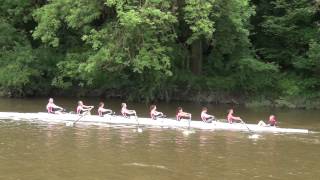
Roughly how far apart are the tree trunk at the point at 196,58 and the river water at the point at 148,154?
13283 millimetres

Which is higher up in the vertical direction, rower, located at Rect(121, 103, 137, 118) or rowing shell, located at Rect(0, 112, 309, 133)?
rower, located at Rect(121, 103, 137, 118)

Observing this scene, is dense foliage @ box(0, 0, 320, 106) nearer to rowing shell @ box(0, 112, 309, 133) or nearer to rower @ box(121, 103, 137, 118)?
rower @ box(121, 103, 137, 118)

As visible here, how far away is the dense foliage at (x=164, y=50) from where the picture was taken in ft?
116

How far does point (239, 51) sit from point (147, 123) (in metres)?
14.2

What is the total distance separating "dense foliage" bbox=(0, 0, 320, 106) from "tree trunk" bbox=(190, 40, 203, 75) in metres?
0.07

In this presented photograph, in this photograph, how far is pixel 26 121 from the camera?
94.3ft

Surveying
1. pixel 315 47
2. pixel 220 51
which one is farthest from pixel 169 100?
pixel 315 47

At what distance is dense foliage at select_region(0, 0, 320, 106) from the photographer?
35.3m

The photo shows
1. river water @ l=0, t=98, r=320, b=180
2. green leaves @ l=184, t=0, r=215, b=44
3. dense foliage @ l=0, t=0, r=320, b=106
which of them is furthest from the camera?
dense foliage @ l=0, t=0, r=320, b=106

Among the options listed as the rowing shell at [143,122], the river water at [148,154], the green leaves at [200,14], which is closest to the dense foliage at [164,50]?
the green leaves at [200,14]

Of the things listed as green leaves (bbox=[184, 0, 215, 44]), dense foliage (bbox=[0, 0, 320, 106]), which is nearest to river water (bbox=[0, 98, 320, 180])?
green leaves (bbox=[184, 0, 215, 44])

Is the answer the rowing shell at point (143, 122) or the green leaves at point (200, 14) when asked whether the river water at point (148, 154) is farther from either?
the green leaves at point (200, 14)

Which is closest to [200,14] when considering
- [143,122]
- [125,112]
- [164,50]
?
[164,50]

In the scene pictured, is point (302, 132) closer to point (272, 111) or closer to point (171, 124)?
point (171, 124)
